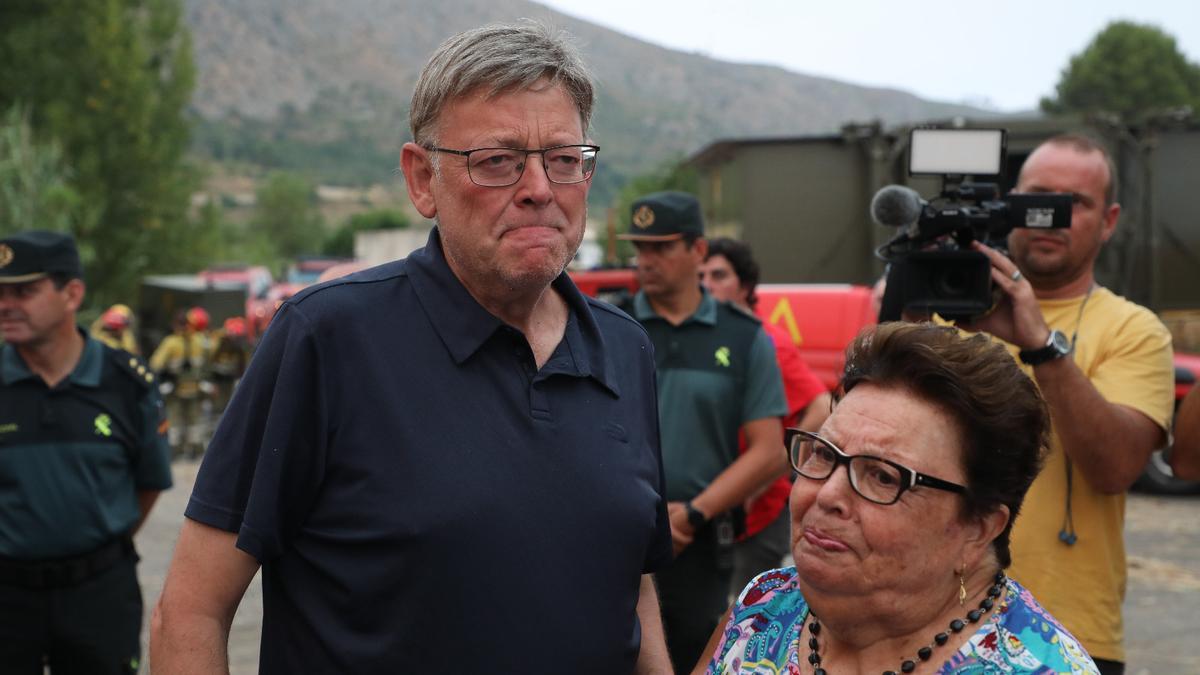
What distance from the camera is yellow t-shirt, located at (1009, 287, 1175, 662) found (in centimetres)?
318

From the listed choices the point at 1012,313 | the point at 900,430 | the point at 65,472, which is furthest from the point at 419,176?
the point at 65,472

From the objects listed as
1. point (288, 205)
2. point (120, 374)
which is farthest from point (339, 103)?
point (120, 374)

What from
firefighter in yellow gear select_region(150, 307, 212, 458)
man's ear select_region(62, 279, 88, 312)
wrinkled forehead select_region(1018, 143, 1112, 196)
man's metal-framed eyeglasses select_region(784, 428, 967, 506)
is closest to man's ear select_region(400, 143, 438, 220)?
man's metal-framed eyeglasses select_region(784, 428, 967, 506)

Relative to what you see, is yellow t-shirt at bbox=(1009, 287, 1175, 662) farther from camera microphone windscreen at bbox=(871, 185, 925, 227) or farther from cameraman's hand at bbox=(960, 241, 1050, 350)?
camera microphone windscreen at bbox=(871, 185, 925, 227)

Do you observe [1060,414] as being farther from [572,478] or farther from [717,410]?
[717,410]

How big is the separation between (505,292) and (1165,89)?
219ft

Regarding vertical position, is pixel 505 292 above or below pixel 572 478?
above

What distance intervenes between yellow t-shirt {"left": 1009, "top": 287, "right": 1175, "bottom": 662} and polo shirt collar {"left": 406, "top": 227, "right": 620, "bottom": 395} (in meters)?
1.36

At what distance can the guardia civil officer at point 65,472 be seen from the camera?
14.0ft

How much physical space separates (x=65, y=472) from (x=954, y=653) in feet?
11.2

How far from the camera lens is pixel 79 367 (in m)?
4.65

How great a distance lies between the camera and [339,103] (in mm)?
198750

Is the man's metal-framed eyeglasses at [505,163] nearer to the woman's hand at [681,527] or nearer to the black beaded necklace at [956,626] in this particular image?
the black beaded necklace at [956,626]

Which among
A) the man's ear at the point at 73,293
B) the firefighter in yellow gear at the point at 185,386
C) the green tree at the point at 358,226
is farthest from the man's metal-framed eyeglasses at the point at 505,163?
the green tree at the point at 358,226
